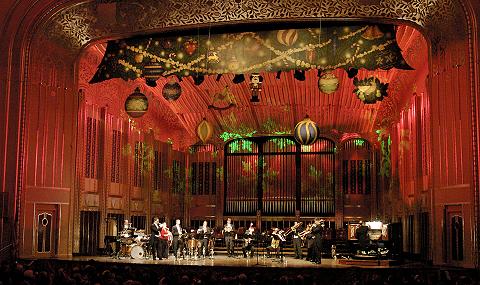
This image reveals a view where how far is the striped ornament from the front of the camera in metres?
13.8

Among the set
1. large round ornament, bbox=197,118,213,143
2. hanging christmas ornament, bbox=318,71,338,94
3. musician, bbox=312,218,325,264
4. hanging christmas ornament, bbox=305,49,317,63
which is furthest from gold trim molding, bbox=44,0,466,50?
musician, bbox=312,218,325,264

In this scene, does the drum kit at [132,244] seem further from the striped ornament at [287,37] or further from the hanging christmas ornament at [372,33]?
the hanging christmas ornament at [372,33]

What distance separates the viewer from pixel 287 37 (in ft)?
45.2

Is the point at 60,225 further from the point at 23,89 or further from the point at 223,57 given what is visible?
the point at 223,57

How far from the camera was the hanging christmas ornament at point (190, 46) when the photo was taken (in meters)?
14.2

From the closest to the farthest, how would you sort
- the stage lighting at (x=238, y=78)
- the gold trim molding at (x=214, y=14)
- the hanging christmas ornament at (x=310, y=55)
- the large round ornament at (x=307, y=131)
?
the gold trim molding at (x=214, y=14)
the hanging christmas ornament at (x=310, y=55)
the large round ornament at (x=307, y=131)
the stage lighting at (x=238, y=78)

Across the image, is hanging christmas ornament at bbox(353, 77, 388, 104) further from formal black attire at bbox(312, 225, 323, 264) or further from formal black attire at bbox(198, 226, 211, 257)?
formal black attire at bbox(198, 226, 211, 257)

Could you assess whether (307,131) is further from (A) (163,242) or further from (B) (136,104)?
(A) (163,242)

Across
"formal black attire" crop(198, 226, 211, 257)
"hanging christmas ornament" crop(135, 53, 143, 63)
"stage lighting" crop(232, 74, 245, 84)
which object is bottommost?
"formal black attire" crop(198, 226, 211, 257)

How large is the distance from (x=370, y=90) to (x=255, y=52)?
3.07 meters

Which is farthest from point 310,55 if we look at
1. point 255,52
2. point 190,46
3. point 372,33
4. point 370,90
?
point 190,46

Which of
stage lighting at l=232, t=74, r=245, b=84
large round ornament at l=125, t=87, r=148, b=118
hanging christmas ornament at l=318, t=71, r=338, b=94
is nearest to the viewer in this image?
hanging christmas ornament at l=318, t=71, r=338, b=94

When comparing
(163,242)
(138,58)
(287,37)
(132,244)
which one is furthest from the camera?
(132,244)

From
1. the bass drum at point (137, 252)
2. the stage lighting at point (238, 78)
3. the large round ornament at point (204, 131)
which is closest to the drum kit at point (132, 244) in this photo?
the bass drum at point (137, 252)
